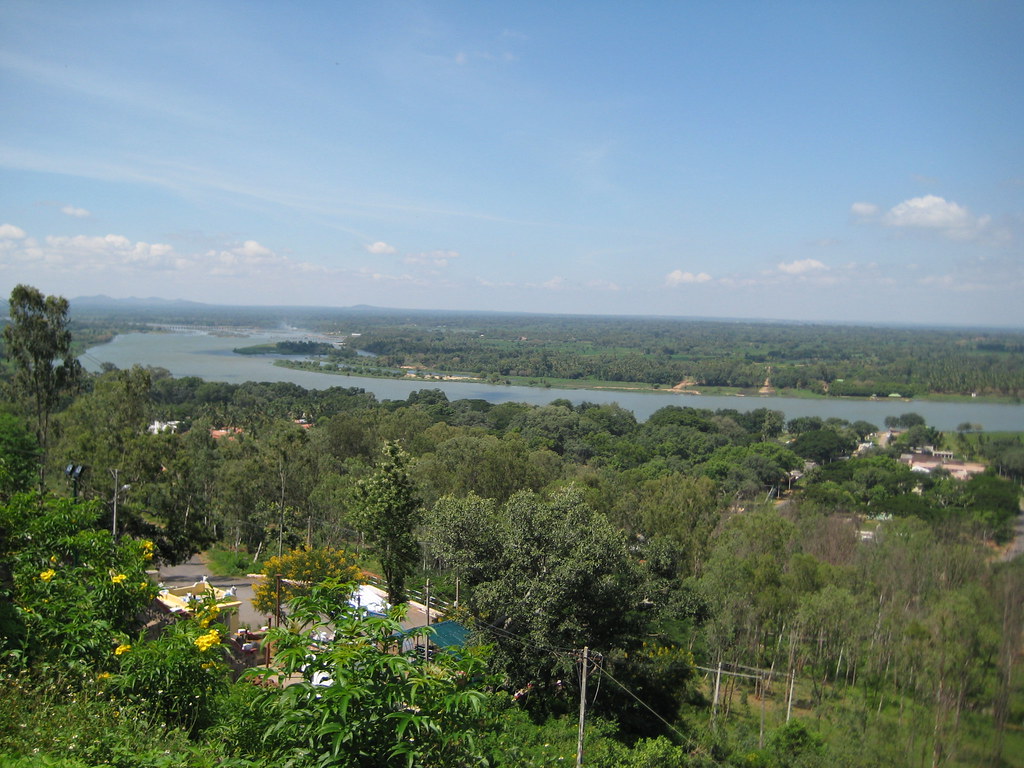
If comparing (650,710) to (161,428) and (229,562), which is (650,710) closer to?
(229,562)

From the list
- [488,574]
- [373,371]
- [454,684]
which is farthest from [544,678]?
[373,371]

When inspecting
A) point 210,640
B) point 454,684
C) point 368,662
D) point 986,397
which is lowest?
point 210,640

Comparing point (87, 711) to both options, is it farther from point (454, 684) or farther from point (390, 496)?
point (390, 496)

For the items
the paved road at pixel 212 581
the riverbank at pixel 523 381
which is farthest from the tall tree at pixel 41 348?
the riverbank at pixel 523 381

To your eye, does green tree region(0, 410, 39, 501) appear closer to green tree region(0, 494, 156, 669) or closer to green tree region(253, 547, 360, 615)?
green tree region(253, 547, 360, 615)

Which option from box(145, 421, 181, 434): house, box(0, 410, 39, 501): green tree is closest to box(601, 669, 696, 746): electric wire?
box(0, 410, 39, 501): green tree

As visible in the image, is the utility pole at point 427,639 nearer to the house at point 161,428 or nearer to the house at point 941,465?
the house at point 941,465
